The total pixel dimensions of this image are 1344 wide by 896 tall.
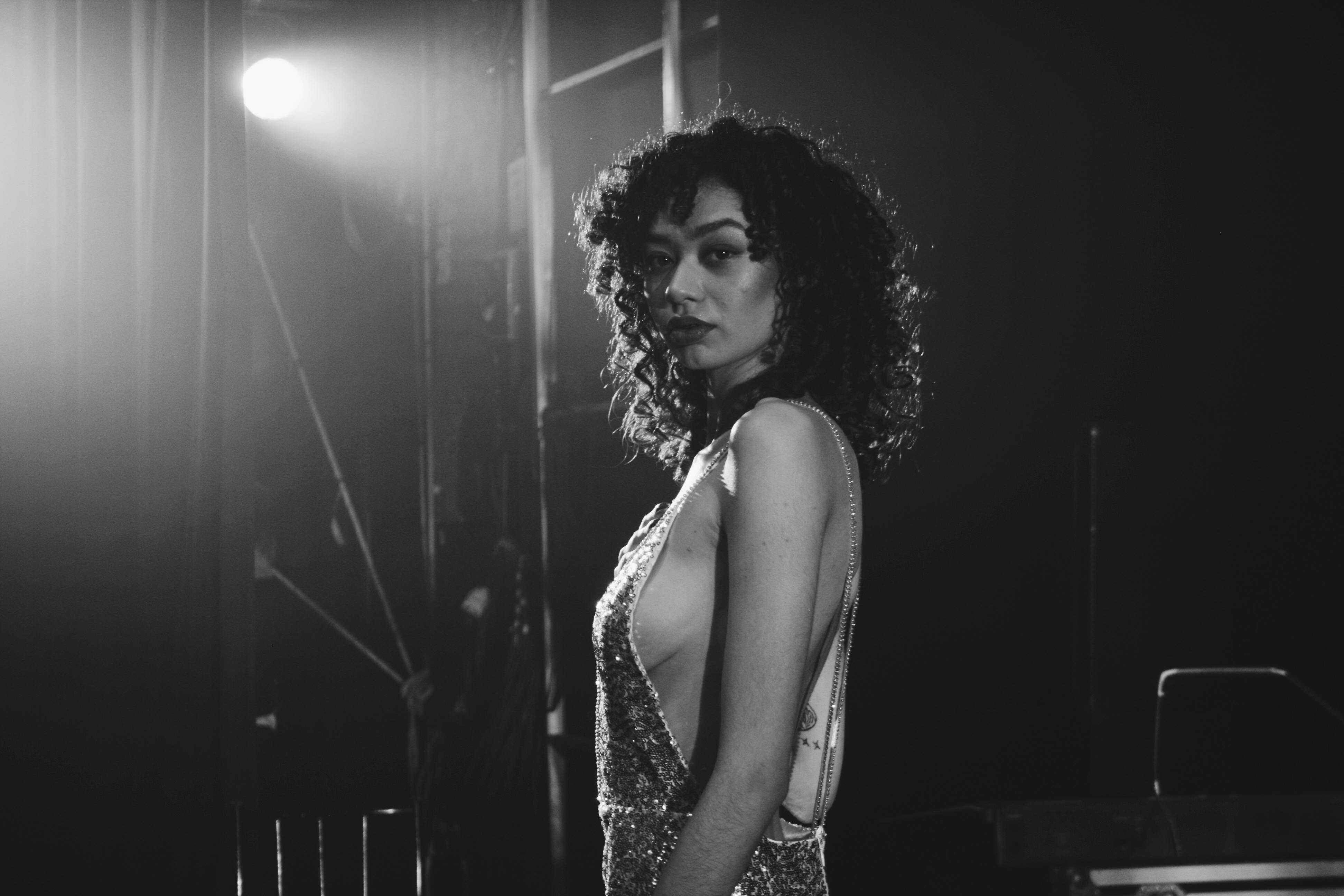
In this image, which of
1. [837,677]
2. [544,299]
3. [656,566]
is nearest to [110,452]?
[544,299]

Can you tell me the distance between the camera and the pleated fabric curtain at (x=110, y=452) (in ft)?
7.61

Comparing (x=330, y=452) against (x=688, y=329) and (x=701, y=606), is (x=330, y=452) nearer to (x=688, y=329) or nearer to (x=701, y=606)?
(x=688, y=329)

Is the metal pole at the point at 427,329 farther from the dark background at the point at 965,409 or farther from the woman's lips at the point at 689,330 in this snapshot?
the woman's lips at the point at 689,330

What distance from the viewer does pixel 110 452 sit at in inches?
93.3

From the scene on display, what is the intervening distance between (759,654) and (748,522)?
0.12m

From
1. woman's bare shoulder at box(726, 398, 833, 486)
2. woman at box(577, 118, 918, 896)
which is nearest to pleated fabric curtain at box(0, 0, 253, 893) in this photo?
woman at box(577, 118, 918, 896)

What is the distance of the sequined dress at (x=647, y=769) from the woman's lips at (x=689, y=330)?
0.16m

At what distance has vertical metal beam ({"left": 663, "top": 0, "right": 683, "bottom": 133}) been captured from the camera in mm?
2732

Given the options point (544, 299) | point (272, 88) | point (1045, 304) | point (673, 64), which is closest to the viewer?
point (1045, 304)

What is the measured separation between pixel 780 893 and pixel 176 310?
5.96ft

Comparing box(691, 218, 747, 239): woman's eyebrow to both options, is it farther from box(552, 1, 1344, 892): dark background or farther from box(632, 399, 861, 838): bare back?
box(552, 1, 1344, 892): dark background

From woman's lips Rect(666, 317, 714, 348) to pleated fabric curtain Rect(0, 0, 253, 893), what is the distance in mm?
1449

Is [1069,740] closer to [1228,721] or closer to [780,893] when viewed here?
[1228,721]

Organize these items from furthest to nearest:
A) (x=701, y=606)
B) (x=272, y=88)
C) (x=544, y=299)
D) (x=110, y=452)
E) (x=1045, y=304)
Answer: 1. (x=272, y=88)
2. (x=544, y=299)
3. (x=110, y=452)
4. (x=1045, y=304)
5. (x=701, y=606)
